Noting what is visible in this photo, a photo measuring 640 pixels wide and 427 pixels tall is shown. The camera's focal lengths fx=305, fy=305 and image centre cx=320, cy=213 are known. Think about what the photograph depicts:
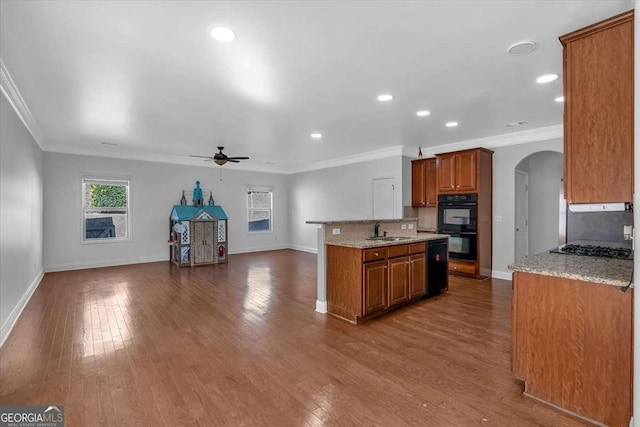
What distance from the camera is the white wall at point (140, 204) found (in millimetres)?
6375

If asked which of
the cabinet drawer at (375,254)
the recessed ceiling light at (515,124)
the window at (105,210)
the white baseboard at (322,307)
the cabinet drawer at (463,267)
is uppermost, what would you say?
the recessed ceiling light at (515,124)

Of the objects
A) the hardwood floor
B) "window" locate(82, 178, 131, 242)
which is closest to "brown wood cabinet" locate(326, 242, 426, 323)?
the hardwood floor

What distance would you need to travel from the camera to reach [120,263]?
23.5 ft

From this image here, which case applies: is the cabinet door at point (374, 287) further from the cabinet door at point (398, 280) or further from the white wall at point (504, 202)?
the white wall at point (504, 202)

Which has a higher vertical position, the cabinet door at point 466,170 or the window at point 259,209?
the cabinet door at point 466,170

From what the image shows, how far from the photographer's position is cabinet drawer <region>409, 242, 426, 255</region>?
4066 mm

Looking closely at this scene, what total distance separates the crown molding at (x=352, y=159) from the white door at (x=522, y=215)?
2.35 meters

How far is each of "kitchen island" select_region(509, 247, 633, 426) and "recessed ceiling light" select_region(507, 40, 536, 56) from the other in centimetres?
178

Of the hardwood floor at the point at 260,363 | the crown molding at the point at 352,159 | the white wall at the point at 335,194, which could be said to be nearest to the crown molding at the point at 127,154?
the crown molding at the point at 352,159

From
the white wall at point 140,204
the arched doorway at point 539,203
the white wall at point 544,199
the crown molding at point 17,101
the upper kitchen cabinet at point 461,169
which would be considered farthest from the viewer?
the white wall at point 140,204

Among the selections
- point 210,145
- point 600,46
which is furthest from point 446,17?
point 210,145

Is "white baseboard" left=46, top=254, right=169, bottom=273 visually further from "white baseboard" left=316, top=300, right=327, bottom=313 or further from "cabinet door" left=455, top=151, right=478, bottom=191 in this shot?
"cabinet door" left=455, top=151, right=478, bottom=191

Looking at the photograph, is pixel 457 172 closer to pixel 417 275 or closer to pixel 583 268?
pixel 417 275

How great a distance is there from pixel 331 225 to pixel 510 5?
262cm
